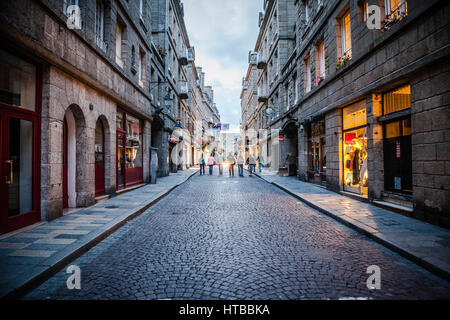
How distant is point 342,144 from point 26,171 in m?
9.87

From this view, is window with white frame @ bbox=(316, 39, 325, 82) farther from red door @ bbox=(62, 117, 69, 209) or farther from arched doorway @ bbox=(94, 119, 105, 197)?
red door @ bbox=(62, 117, 69, 209)

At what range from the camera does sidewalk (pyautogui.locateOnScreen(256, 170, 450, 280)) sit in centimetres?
362

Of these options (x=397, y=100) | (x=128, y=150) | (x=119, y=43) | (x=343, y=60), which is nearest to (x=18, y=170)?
(x=128, y=150)

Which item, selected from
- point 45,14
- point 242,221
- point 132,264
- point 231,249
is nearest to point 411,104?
point 242,221

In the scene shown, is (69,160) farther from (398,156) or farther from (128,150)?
(398,156)

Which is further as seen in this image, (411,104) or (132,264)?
(411,104)

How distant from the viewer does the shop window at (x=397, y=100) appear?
21.6 ft

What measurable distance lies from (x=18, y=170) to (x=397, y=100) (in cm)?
904

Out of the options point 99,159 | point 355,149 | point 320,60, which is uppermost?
point 320,60

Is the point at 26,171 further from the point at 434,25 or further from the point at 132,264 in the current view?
the point at 434,25

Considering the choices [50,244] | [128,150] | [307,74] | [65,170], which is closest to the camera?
[50,244]

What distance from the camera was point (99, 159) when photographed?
899cm

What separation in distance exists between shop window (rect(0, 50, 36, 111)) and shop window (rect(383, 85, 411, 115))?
871 centimetres
